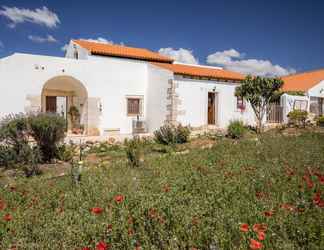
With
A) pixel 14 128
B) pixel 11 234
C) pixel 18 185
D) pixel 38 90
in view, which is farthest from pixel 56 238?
pixel 38 90

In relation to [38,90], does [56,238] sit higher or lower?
lower

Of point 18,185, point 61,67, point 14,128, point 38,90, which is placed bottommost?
point 18,185

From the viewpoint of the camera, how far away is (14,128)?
6785mm

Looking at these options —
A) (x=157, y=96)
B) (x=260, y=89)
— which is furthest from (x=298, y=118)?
(x=157, y=96)

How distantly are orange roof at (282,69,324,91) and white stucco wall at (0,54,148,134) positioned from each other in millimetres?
15073

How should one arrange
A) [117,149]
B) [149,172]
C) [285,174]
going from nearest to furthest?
[285,174]
[149,172]
[117,149]

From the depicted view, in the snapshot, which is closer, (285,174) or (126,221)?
(126,221)

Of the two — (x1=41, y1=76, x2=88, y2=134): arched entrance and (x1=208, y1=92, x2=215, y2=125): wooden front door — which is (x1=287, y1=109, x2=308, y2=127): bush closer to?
(x1=208, y1=92, x2=215, y2=125): wooden front door

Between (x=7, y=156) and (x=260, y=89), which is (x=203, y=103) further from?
(x=7, y=156)

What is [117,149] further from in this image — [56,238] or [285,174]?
[56,238]

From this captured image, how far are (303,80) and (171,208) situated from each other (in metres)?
25.8

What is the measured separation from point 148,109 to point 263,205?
12.4 m

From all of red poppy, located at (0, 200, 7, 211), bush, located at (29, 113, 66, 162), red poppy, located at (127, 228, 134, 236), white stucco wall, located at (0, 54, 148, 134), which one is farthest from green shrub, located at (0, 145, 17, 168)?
red poppy, located at (127, 228, 134, 236)

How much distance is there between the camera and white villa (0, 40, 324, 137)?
1248cm
